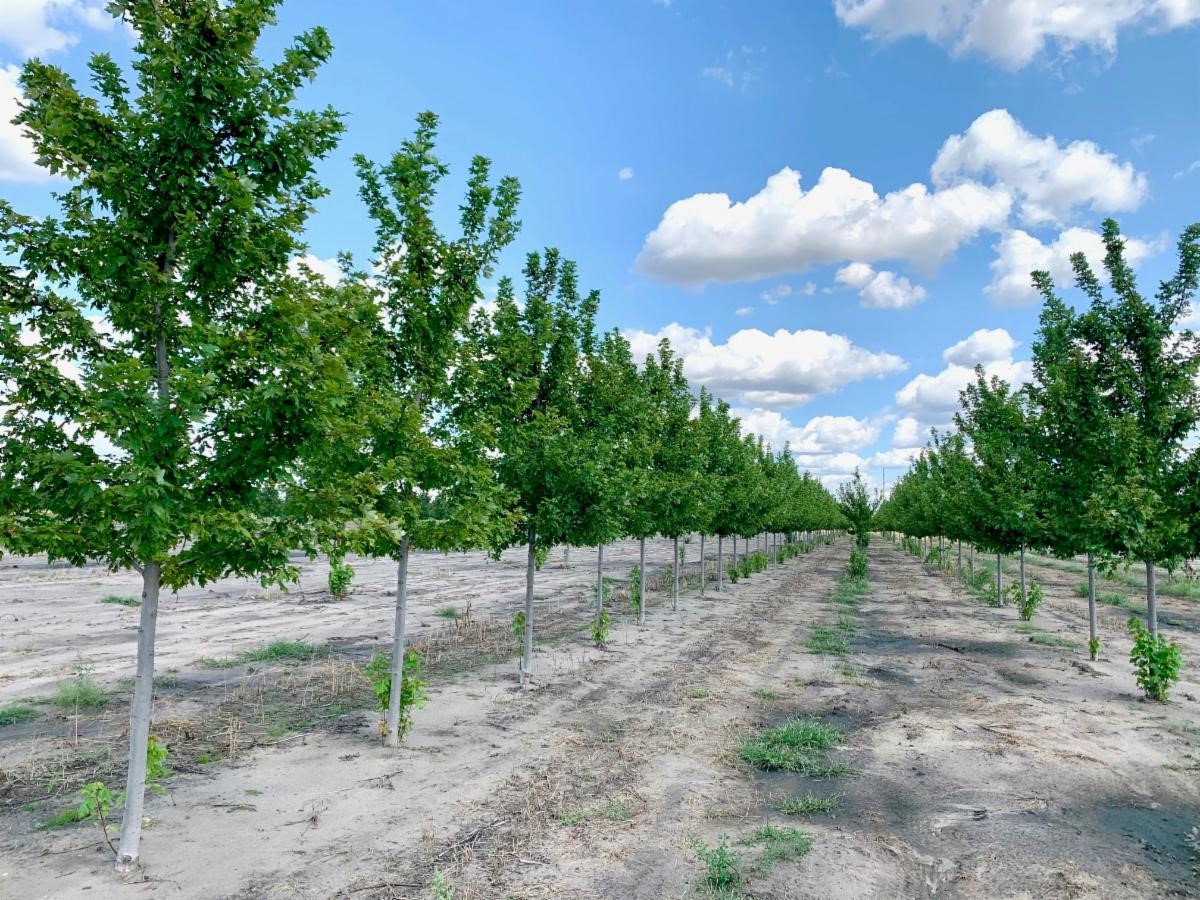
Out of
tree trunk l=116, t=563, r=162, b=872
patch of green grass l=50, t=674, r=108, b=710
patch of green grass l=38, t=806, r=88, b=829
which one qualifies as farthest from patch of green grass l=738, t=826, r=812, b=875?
patch of green grass l=50, t=674, r=108, b=710

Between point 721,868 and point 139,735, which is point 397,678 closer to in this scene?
point 139,735

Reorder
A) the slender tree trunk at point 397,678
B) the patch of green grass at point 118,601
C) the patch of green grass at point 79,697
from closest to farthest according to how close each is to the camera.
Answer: the slender tree trunk at point 397,678, the patch of green grass at point 79,697, the patch of green grass at point 118,601

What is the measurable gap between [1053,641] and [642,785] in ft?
50.8

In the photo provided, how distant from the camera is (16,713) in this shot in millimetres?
10797

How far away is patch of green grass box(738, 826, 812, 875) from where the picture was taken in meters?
5.91

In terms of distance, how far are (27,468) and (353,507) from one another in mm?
2451

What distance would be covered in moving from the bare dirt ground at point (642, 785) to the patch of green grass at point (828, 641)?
0.96 meters

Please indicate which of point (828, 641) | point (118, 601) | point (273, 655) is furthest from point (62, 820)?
point (118, 601)

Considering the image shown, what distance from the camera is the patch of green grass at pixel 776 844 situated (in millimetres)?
5914

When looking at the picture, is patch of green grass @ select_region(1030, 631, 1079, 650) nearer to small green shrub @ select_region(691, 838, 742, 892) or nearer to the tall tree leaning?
small green shrub @ select_region(691, 838, 742, 892)

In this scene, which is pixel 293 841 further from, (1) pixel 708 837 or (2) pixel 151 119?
(2) pixel 151 119

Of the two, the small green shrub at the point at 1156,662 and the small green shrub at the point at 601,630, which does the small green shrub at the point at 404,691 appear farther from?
the small green shrub at the point at 1156,662

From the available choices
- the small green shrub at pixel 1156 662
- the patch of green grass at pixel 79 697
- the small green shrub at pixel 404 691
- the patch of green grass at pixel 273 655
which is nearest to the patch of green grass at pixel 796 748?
the small green shrub at pixel 404 691

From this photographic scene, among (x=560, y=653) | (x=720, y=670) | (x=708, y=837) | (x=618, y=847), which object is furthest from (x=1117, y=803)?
(x=560, y=653)
